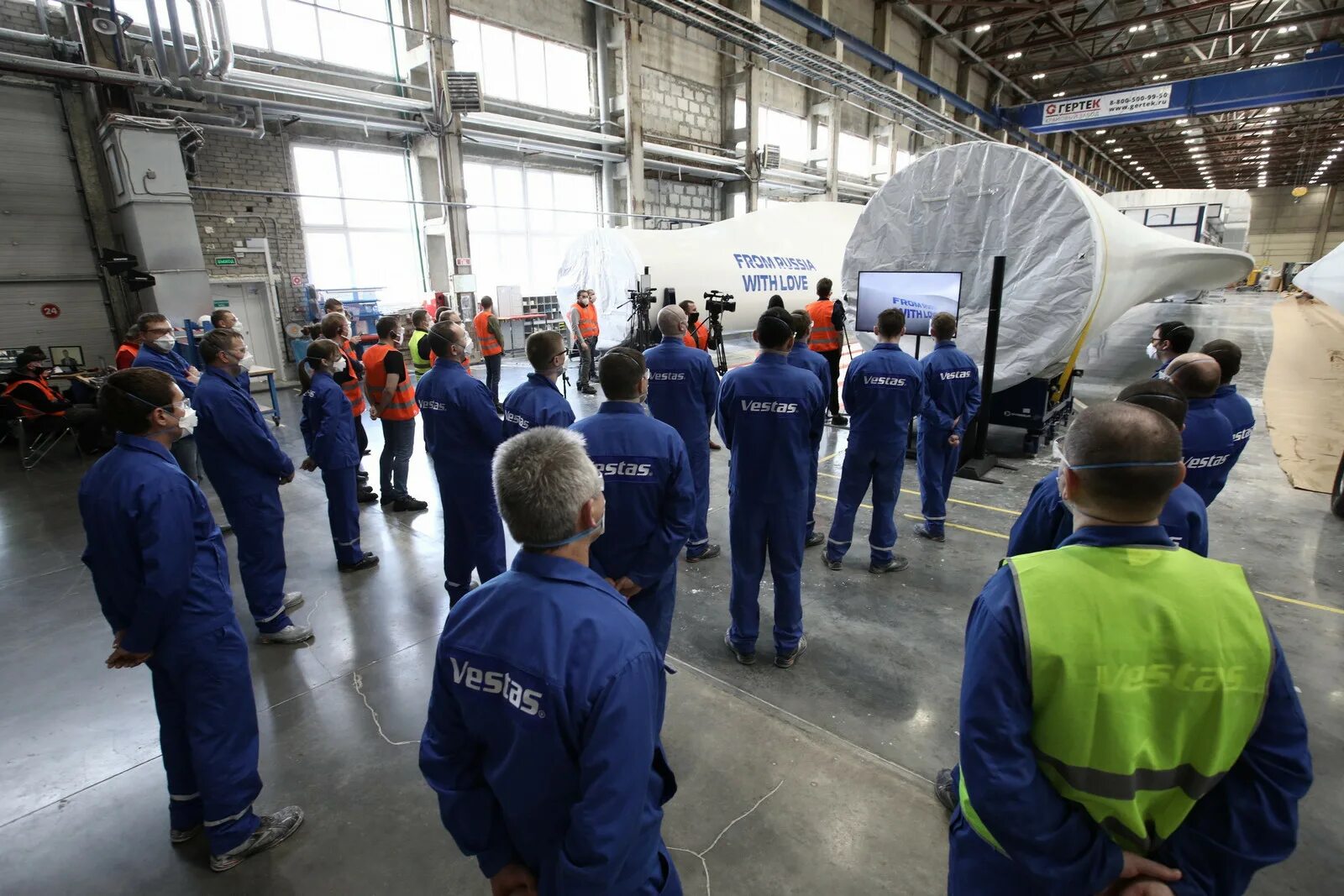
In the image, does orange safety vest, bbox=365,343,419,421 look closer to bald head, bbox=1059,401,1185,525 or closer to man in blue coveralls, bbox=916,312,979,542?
man in blue coveralls, bbox=916,312,979,542

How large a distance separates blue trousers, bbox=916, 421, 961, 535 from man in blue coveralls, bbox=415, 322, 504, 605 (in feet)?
9.95

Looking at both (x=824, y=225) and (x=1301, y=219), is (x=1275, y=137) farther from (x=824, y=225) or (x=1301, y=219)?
(x=824, y=225)

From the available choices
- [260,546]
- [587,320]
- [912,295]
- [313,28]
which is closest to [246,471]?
[260,546]

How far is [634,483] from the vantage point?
239cm

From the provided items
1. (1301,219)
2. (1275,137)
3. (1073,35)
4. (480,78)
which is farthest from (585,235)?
(1301,219)

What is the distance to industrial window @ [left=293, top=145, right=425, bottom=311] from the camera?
11383mm

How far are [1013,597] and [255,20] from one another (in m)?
13.3

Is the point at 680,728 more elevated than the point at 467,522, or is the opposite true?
the point at 467,522

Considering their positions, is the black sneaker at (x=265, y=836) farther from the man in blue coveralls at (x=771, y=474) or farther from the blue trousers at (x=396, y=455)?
the blue trousers at (x=396, y=455)

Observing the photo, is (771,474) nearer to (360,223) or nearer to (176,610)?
(176,610)

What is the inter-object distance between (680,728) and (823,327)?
582 cm

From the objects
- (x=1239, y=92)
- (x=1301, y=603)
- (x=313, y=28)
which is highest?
(x=1239, y=92)

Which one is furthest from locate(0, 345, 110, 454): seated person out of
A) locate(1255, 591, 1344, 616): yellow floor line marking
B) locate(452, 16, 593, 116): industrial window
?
A: locate(1255, 591, 1344, 616): yellow floor line marking

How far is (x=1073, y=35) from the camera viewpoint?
18781 millimetres
